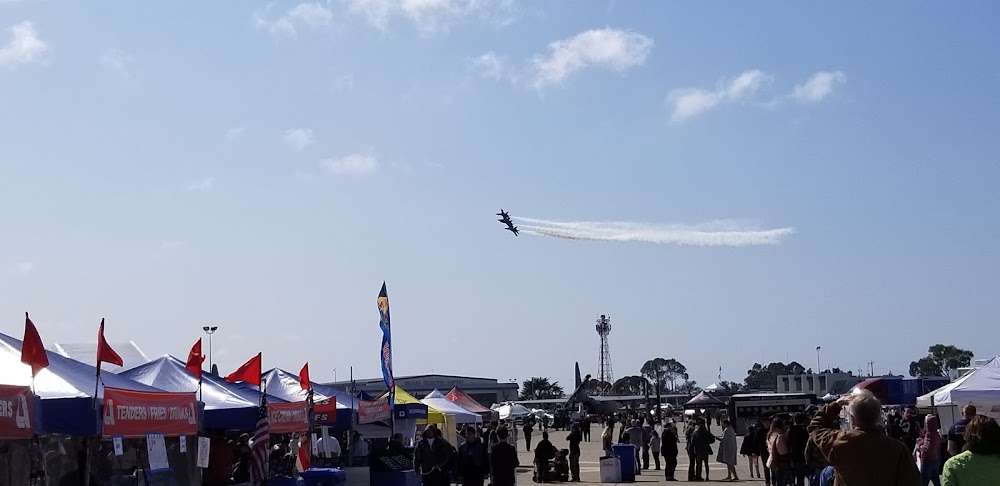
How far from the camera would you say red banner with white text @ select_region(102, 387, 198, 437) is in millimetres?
13133

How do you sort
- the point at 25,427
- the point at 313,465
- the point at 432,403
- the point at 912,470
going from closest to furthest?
the point at 912,470 → the point at 25,427 → the point at 313,465 → the point at 432,403

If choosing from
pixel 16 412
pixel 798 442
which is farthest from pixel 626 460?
pixel 16 412

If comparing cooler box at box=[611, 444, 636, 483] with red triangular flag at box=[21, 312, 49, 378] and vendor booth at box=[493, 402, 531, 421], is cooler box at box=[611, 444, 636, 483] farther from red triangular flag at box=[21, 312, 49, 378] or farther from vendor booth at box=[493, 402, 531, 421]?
vendor booth at box=[493, 402, 531, 421]

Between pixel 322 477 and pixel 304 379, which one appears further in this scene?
pixel 304 379

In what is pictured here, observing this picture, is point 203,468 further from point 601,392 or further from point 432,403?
point 601,392

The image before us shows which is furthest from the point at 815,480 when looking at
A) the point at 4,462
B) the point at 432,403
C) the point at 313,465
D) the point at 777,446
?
the point at 432,403

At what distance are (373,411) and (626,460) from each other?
6190 millimetres

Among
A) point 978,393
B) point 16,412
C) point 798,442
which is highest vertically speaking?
point 16,412

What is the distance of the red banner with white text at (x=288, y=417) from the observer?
18.8m

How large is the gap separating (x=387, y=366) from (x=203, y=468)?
361 inches

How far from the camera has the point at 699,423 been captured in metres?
25.1

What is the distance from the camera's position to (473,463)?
1605 cm

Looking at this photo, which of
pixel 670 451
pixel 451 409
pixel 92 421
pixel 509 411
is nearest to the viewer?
pixel 92 421

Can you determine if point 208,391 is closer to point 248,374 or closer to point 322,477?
point 322,477
